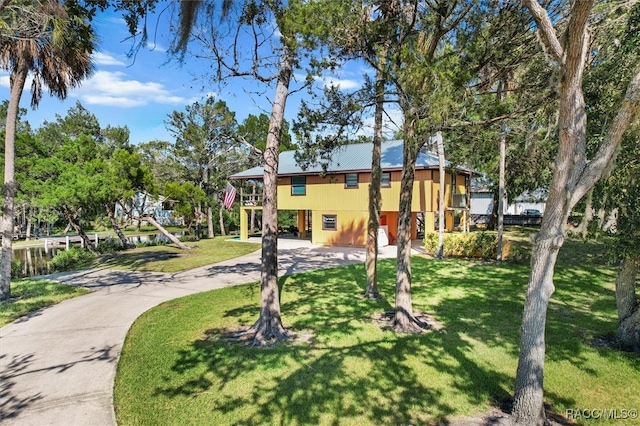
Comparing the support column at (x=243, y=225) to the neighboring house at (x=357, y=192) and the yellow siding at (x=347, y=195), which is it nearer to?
the neighboring house at (x=357, y=192)

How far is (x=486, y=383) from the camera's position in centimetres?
509

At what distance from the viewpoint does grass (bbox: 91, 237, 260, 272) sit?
15070 mm

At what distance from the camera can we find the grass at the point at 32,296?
335 inches

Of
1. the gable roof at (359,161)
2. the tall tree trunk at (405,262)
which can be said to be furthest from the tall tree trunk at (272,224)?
the gable roof at (359,161)

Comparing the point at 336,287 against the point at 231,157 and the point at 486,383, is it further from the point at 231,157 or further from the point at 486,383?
the point at 231,157

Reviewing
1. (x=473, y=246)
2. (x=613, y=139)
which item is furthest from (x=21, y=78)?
(x=473, y=246)

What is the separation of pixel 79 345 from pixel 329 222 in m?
16.8

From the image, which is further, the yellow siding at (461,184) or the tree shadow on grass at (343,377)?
the yellow siding at (461,184)

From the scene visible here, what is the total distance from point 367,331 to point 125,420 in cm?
422

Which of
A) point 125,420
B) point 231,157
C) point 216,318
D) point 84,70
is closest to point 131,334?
point 216,318

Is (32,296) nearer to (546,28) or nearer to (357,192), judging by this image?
(546,28)

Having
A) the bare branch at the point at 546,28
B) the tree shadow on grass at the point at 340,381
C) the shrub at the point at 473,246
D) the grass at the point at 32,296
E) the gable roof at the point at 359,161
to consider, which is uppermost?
the gable roof at the point at 359,161

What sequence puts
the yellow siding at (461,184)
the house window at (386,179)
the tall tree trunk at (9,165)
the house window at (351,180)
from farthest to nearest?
the yellow siding at (461,184) → the house window at (351,180) → the house window at (386,179) → the tall tree trunk at (9,165)

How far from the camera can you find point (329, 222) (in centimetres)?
2261
